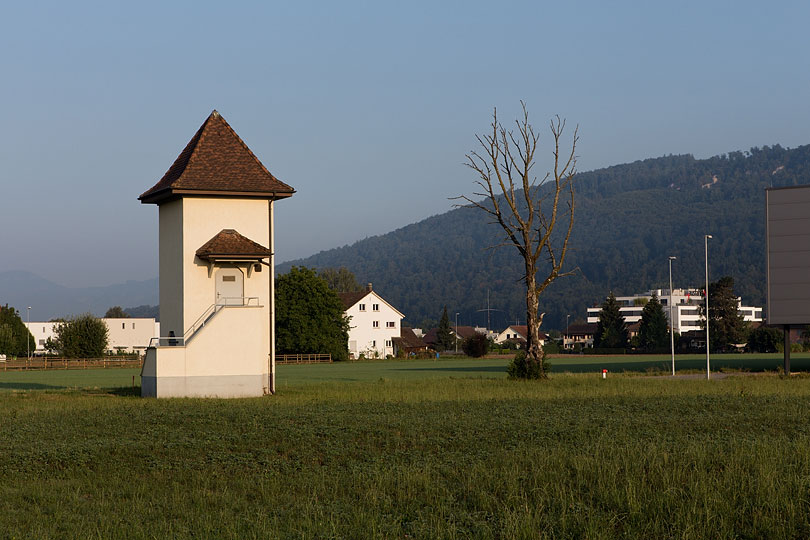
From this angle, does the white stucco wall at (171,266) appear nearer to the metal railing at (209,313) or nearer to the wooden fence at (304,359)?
the metal railing at (209,313)

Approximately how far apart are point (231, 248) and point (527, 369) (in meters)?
16.2

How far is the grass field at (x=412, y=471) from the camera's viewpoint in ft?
40.2

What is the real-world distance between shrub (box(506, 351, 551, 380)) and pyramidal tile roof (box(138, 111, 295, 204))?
14834 mm

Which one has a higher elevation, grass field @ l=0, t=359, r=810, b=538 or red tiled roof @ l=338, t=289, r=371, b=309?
red tiled roof @ l=338, t=289, r=371, b=309

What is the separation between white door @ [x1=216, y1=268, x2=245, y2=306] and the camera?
124 feet

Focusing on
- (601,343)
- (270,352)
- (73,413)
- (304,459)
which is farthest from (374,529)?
(601,343)

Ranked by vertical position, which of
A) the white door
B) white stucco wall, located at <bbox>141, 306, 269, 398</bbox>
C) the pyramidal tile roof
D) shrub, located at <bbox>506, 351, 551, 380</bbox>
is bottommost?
shrub, located at <bbox>506, 351, 551, 380</bbox>

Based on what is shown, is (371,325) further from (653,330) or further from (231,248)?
(231,248)

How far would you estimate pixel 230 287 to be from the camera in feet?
125

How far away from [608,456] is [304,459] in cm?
577

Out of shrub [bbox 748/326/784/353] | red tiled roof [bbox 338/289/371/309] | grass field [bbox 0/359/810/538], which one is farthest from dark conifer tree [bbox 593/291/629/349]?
grass field [bbox 0/359/810/538]

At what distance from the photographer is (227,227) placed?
125ft

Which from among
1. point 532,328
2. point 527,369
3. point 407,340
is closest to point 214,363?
point 527,369

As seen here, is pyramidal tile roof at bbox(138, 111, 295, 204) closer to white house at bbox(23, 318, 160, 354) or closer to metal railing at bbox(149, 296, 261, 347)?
metal railing at bbox(149, 296, 261, 347)
